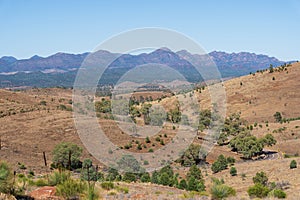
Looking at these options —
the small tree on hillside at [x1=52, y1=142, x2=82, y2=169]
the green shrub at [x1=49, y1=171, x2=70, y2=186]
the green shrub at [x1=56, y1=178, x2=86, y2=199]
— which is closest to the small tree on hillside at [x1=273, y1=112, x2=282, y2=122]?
the small tree on hillside at [x1=52, y1=142, x2=82, y2=169]

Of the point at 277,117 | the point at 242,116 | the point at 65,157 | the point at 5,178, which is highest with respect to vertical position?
the point at 5,178

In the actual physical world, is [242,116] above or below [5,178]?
below

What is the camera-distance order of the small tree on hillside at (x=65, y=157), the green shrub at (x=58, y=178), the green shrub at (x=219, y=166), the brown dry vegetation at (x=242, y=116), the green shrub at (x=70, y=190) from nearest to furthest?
1. the green shrub at (x=70, y=190)
2. the green shrub at (x=58, y=178)
3. the brown dry vegetation at (x=242, y=116)
4. the small tree on hillside at (x=65, y=157)
5. the green shrub at (x=219, y=166)

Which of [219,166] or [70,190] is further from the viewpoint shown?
[219,166]

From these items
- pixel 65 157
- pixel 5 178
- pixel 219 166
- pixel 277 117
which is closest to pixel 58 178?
pixel 5 178

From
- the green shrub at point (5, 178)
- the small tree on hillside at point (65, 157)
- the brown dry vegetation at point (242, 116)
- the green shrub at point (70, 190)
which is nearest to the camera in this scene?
the green shrub at point (5, 178)

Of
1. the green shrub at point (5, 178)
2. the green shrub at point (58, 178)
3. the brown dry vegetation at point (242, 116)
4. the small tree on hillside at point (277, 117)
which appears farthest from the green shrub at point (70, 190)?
the small tree on hillside at point (277, 117)

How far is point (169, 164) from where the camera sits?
4503 centimetres

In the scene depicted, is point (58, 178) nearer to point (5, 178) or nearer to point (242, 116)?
point (5, 178)

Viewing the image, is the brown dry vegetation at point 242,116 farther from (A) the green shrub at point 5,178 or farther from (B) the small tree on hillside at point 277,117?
Result: (A) the green shrub at point 5,178

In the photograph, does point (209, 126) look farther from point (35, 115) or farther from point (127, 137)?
point (35, 115)

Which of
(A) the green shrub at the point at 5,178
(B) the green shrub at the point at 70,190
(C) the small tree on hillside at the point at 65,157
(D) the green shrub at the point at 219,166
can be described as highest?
(A) the green shrub at the point at 5,178

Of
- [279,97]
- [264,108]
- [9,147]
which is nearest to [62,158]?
[9,147]

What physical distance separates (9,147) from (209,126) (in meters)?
44.3
